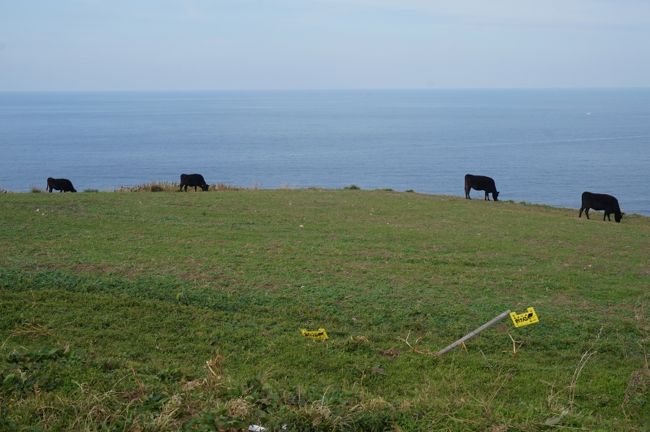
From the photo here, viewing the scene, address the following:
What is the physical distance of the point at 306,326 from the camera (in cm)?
970

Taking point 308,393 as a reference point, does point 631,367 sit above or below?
below

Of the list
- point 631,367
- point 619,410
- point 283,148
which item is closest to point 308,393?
point 619,410

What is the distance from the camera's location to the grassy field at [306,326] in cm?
582

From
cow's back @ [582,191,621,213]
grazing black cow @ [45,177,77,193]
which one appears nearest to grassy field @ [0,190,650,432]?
cow's back @ [582,191,621,213]

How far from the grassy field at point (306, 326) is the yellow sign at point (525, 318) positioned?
Result: 1.78 feet

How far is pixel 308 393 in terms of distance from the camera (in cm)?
621

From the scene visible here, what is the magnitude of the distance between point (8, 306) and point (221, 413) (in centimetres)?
518

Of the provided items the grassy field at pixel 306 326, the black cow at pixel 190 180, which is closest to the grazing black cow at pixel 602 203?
the grassy field at pixel 306 326

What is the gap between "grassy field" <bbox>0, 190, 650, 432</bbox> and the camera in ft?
19.1

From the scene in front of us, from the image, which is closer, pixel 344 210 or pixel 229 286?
pixel 229 286

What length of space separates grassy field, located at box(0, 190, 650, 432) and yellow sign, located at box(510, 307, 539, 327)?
0.54 metres

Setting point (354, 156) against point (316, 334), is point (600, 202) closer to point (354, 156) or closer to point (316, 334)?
point (316, 334)

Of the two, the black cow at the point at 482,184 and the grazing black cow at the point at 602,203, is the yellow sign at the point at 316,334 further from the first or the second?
the black cow at the point at 482,184

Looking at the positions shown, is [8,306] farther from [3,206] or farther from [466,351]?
[3,206]
